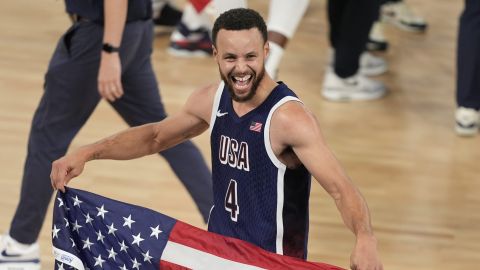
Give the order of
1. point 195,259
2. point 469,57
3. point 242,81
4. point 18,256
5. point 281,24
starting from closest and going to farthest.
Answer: point 242,81 → point 195,259 → point 18,256 → point 281,24 → point 469,57

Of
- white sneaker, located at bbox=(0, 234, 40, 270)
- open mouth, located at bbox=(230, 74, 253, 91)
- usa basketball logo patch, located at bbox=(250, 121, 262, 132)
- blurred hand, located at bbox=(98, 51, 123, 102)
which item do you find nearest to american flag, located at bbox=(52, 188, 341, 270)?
usa basketball logo patch, located at bbox=(250, 121, 262, 132)

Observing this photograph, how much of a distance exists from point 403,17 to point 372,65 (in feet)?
3.32

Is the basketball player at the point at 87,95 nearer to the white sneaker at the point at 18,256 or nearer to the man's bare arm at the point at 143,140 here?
the white sneaker at the point at 18,256

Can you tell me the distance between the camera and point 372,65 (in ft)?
25.8

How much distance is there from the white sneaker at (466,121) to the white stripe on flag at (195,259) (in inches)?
135

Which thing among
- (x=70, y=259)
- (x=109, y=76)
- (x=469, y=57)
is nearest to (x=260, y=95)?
(x=70, y=259)

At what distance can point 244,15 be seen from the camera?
3.45 m

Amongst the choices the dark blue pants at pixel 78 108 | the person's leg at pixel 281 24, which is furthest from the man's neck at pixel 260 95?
the person's leg at pixel 281 24

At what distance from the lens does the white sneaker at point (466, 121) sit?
6.79 m

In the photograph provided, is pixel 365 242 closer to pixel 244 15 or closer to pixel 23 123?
pixel 244 15

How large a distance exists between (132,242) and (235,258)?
0.38 meters

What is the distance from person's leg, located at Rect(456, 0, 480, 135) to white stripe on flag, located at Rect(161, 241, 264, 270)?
3.42 m

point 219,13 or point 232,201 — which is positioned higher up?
point 219,13

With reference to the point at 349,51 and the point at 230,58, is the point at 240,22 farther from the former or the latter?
the point at 349,51
